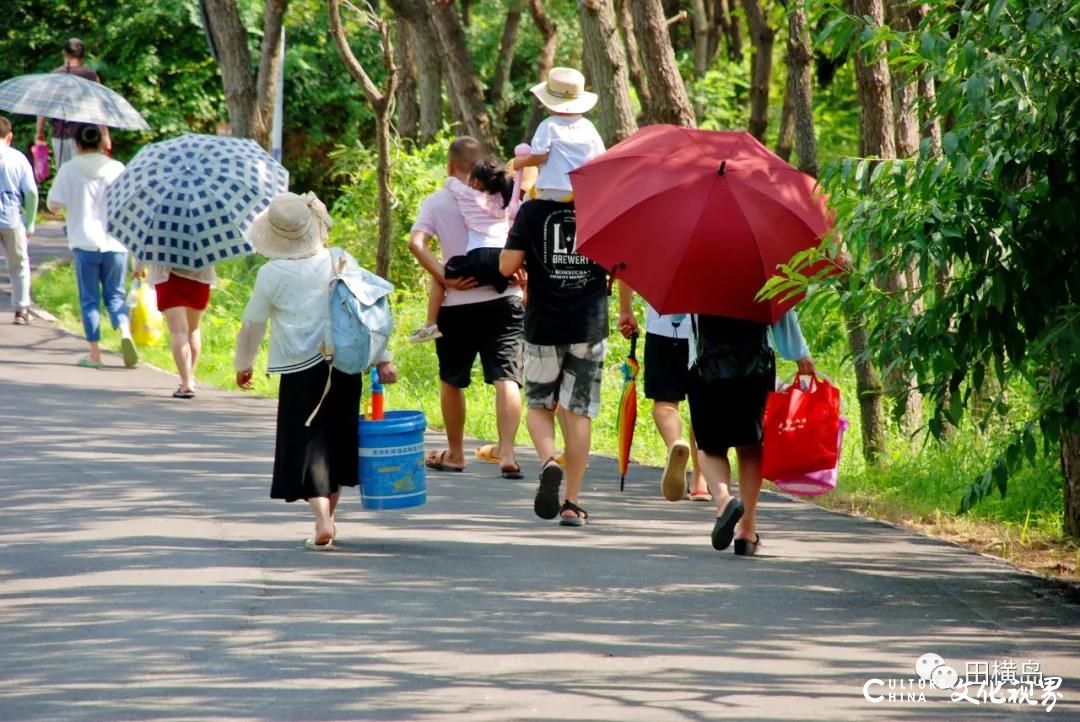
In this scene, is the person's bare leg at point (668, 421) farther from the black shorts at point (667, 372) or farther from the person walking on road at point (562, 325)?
the person walking on road at point (562, 325)

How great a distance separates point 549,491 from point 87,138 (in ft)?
23.9

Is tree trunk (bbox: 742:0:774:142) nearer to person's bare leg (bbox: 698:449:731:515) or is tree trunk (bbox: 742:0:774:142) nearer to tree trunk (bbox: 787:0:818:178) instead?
tree trunk (bbox: 787:0:818:178)

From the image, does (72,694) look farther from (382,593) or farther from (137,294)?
(137,294)

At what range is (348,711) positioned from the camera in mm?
5633

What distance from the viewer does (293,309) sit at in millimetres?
8133

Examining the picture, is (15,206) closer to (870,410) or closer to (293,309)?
(870,410)

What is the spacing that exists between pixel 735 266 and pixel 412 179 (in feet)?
34.7

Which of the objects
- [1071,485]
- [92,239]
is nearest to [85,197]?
[92,239]

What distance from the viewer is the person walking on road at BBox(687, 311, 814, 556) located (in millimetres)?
8148

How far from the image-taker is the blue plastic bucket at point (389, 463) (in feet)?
27.4

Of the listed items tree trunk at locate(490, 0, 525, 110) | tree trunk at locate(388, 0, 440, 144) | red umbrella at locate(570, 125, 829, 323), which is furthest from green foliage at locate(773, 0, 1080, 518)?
tree trunk at locate(490, 0, 525, 110)

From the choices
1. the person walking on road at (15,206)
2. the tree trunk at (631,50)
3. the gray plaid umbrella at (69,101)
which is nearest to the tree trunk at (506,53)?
the tree trunk at (631,50)

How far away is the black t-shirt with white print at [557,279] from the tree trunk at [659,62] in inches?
206

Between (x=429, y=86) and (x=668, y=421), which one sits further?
(x=429, y=86)
